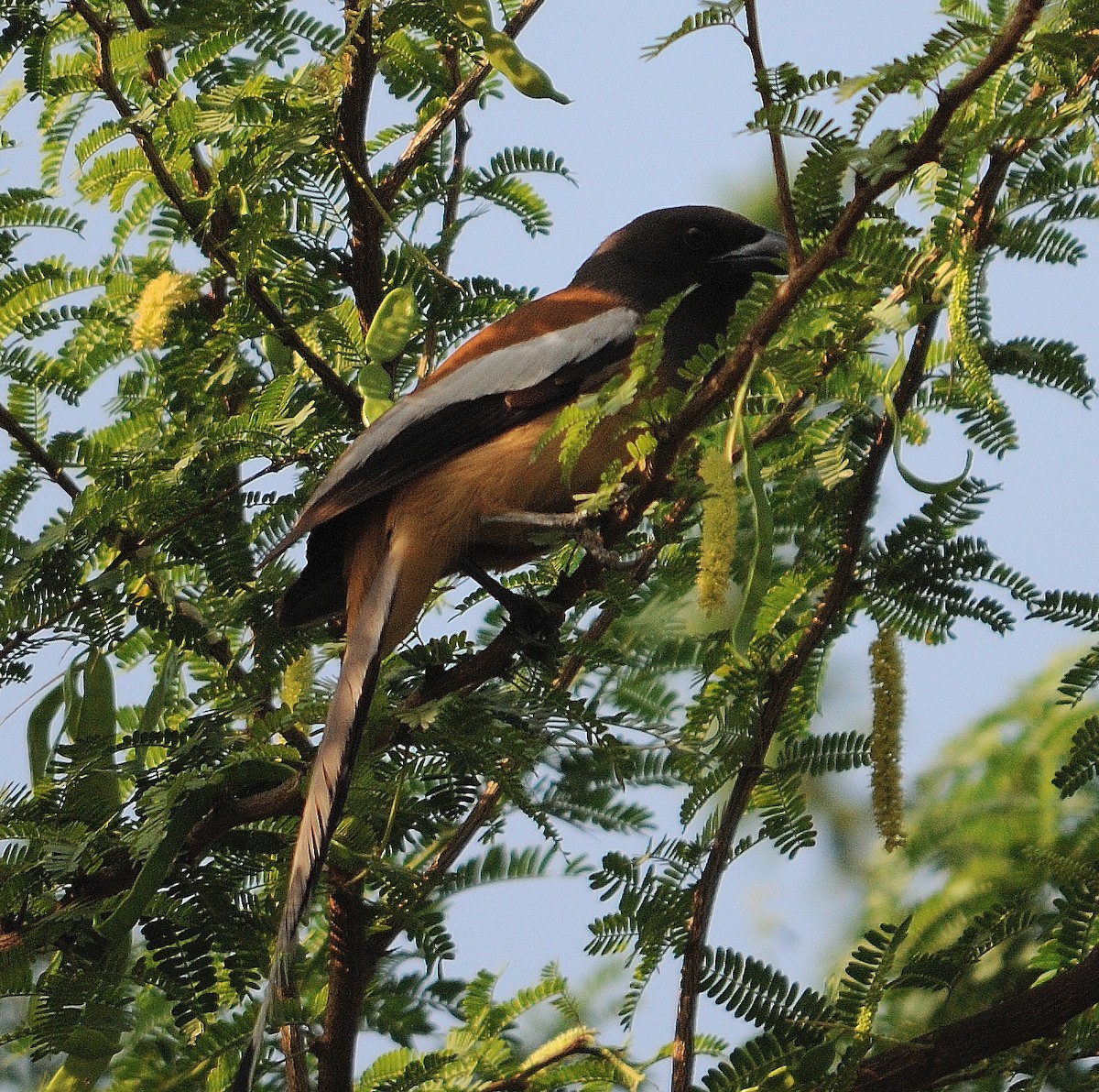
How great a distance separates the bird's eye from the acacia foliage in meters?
0.79

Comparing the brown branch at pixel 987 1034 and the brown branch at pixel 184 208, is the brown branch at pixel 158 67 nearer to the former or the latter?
the brown branch at pixel 184 208

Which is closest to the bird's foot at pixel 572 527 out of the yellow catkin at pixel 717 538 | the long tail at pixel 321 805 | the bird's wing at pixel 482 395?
the bird's wing at pixel 482 395

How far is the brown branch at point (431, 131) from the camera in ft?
12.1

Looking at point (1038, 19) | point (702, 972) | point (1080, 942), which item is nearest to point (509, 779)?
point (702, 972)

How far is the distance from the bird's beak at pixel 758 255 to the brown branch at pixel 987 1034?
240 centimetres

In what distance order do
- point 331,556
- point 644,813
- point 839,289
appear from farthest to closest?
point 331,556 < point 644,813 < point 839,289

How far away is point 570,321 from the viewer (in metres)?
3.89

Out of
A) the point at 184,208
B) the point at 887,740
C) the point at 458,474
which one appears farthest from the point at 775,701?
the point at 184,208

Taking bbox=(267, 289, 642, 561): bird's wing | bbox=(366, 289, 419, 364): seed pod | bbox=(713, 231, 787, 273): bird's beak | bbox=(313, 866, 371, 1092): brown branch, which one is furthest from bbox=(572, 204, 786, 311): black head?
bbox=(313, 866, 371, 1092): brown branch

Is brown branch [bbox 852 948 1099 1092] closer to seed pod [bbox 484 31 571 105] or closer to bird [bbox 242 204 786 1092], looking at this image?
bird [bbox 242 204 786 1092]

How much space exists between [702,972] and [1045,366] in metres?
1.46

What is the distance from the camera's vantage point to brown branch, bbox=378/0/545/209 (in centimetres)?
369

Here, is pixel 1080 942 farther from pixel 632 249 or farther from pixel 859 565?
pixel 632 249

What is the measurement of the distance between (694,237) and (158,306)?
6.07 feet
